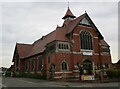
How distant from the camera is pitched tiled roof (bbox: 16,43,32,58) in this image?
203 feet

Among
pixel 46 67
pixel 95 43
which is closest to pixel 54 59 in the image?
pixel 46 67

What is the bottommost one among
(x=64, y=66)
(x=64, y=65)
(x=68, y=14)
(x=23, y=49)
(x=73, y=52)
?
(x=64, y=66)

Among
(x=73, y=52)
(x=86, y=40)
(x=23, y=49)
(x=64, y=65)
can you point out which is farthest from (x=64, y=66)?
(x=23, y=49)

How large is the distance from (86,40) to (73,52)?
5122 millimetres

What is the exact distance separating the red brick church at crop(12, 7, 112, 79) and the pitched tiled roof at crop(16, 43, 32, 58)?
10.4 meters

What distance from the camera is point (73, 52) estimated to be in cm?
4253

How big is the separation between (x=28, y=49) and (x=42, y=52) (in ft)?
58.5

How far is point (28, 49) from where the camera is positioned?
208 ft

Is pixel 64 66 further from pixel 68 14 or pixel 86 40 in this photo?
pixel 68 14

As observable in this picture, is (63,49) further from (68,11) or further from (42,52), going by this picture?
(68,11)

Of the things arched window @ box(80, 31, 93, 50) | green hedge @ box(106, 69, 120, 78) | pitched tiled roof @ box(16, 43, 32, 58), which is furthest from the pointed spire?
green hedge @ box(106, 69, 120, 78)

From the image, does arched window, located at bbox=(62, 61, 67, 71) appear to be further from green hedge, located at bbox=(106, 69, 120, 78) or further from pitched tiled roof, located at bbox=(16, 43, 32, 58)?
pitched tiled roof, located at bbox=(16, 43, 32, 58)

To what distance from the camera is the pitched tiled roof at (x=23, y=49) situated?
6176 cm

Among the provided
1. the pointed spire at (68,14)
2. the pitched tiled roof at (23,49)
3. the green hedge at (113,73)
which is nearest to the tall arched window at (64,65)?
the green hedge at (113,73)
